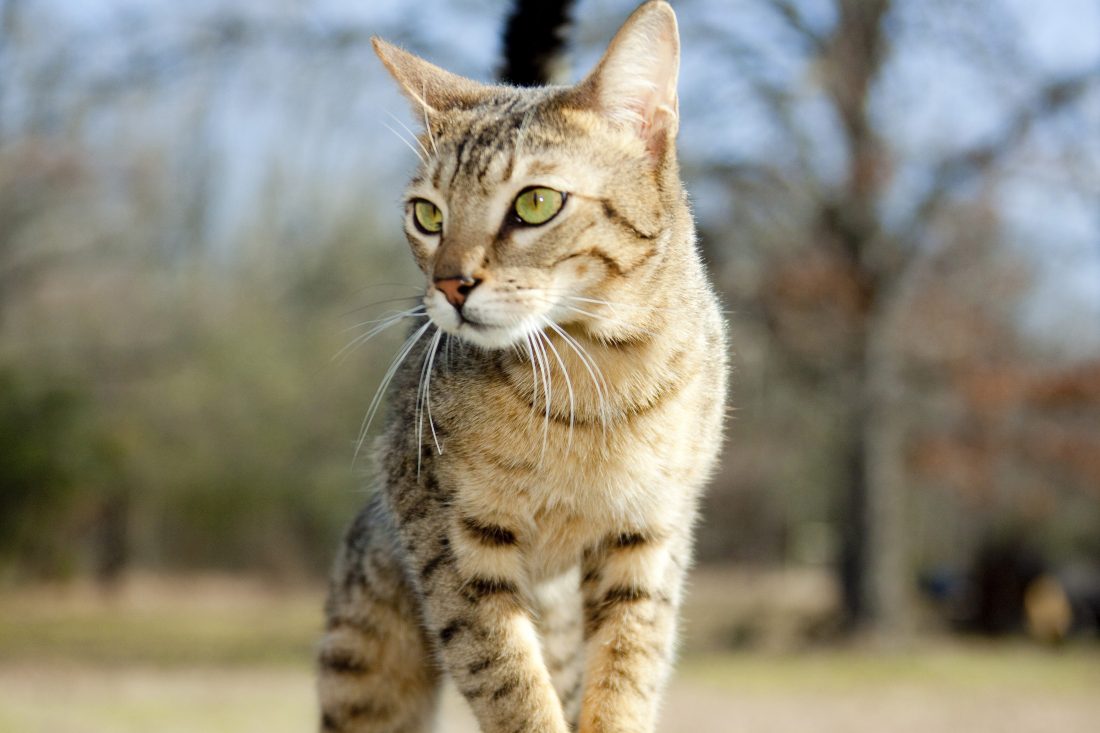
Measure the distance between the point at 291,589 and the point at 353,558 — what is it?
33.0ft

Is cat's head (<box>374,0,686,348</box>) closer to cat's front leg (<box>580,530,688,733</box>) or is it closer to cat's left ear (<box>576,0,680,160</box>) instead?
cat's left ear (<box>576,0,680,160</box>)

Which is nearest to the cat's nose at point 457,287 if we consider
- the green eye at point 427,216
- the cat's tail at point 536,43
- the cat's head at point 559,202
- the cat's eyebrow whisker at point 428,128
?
the cat's head at point 559,202

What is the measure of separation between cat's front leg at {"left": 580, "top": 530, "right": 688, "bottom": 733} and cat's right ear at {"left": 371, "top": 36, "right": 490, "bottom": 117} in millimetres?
1135

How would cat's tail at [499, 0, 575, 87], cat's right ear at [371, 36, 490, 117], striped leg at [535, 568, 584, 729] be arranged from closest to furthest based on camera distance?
cat's right ear at [371, 36, 490, 117] < striped leg at [535, 568, 584, 729] < cat's tail at [499, 0, 575, 87]

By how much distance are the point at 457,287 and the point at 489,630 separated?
0.79 metres

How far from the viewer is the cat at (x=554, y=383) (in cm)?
231

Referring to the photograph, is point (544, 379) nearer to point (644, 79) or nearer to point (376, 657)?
point (644, 79)

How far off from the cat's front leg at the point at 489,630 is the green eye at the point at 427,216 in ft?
2.14

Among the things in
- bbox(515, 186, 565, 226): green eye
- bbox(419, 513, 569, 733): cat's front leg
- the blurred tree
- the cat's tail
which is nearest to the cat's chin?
bbox(515, 186, 565, 226): green eye

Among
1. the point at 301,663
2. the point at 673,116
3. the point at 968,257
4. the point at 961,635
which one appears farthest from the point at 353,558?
the point at 961,635

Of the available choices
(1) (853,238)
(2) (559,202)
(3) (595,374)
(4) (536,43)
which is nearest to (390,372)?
(3) (595,374)

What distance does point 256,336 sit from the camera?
12.4 m

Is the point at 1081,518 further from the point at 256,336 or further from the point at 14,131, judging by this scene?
the point at 14,131

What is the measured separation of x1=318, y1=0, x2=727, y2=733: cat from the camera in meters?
2.31
